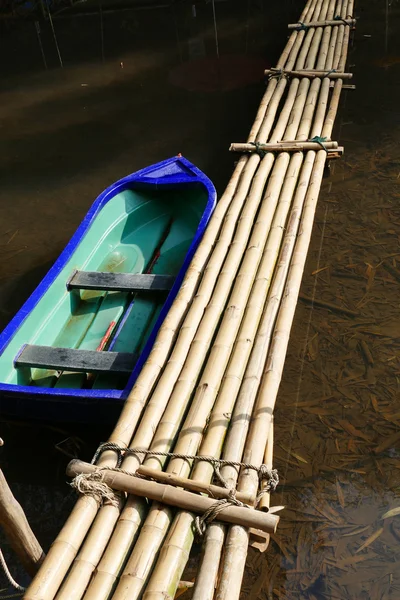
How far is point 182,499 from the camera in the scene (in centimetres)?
373

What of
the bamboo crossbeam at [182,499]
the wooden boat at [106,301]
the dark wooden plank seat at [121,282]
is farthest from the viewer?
the dark wooden plank seat at [121,282]

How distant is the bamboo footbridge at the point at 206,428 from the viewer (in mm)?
3488

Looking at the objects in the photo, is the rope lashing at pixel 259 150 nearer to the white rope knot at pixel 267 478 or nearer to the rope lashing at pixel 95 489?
the white rope knot at pixel 267 478

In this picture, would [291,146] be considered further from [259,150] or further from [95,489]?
[95,489]

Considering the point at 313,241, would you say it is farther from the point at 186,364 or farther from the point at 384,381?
the point at 186,364

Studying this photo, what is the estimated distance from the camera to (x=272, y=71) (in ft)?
33.3

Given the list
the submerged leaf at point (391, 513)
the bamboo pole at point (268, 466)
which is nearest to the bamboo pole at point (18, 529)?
the bamboo pole at point (268, 466)

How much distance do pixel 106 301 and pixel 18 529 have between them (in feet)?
11.3

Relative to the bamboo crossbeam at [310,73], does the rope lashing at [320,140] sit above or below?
below

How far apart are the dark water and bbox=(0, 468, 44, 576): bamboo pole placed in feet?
3.77

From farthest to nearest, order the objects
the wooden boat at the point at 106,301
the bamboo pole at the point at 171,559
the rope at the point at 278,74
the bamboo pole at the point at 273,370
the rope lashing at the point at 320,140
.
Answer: the rope at the point at 278,74
the rope lashing at the point at 320,140
the wooden boat at the point at 106,301
the bamboo pole at the point at 273,370
the bamboo pole at the point at 171,559

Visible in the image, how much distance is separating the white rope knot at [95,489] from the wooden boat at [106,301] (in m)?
0.91

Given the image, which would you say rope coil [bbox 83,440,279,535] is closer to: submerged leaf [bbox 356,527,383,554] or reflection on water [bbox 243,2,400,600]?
reflection on water [bbox 243,2,400,600]

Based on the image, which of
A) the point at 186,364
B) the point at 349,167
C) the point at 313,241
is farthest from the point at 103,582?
the point at 349,167
